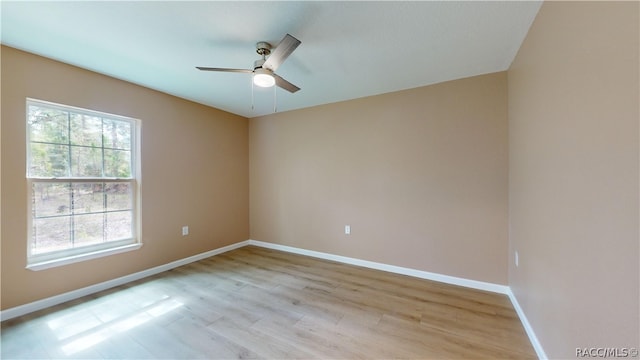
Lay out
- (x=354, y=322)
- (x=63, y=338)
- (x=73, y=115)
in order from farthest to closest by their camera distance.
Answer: (x=73, y=115), (x=354, y=322), (x=63, y=338)

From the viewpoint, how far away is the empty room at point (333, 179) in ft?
3.90

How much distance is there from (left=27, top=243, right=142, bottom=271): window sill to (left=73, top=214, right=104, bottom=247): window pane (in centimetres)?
14

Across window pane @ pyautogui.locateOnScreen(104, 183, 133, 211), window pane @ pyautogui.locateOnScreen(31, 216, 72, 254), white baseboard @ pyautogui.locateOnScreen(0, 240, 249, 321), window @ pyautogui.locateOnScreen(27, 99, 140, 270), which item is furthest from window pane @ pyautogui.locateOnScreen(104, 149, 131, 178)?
white baseboard @ pyautogui.locateOnScreen(0, 240, 249, 321)

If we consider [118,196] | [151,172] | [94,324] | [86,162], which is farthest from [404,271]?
[86,162]

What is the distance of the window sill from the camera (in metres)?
2.26

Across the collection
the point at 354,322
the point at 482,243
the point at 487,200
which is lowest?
the point at 354,322

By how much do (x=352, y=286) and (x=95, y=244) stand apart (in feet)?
9.56

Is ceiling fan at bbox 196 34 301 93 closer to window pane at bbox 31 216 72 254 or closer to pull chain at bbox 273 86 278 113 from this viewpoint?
pull chain at bbox 273 86 278 113

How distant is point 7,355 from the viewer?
1668mm

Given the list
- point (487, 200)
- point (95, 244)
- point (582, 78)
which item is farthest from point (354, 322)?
point (95, 244)

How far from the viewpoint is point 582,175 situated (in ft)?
3.78

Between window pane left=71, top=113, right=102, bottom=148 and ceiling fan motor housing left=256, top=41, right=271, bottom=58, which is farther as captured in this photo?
window pane left=71, top=113, right=102, bottom=148

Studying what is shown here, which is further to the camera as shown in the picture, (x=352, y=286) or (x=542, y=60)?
(x=352, y=286)

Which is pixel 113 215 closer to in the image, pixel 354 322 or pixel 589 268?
pixel 354 322
